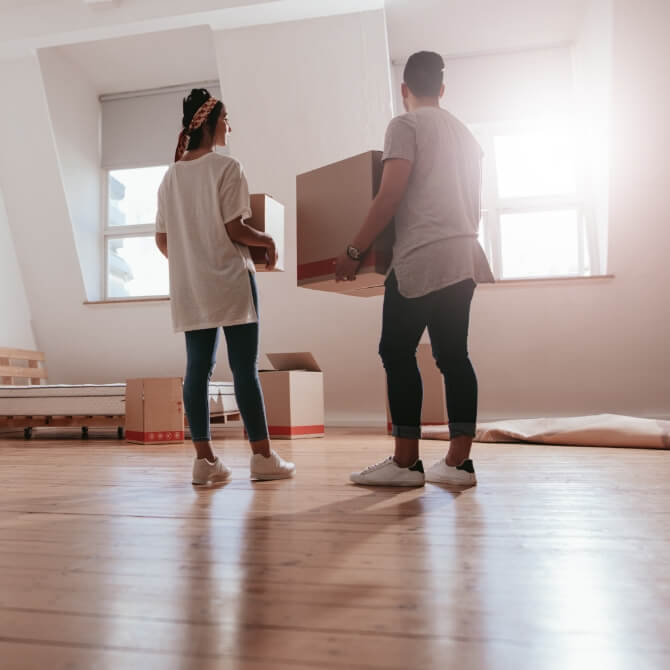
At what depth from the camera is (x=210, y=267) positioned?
1671mm

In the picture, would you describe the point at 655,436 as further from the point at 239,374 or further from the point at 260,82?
the point at 260,82

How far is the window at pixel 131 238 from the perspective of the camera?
4.73 m

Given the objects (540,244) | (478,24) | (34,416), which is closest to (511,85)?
(478,24)

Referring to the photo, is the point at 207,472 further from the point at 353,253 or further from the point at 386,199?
the point at 386,199

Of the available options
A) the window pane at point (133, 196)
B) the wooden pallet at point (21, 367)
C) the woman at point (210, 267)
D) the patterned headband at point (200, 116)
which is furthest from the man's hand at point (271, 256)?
the window pane at point (133, 196)

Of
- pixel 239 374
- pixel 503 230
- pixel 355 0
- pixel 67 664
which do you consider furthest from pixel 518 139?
pixel 67 664

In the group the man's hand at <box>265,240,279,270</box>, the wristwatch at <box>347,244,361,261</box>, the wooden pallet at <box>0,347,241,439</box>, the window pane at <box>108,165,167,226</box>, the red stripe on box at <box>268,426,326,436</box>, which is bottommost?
the red stripe on box at <box>268,426,326,436</box>

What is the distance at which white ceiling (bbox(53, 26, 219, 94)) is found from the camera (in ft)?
13.3

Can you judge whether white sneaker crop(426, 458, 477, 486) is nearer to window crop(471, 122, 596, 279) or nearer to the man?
the man

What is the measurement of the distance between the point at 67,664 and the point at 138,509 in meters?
0.83

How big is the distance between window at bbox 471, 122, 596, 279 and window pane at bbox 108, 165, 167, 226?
7.96 ft

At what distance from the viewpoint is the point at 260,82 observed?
3.73m

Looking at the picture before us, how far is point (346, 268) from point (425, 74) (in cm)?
54

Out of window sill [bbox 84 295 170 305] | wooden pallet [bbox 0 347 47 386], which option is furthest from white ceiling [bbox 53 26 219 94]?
wooden pallet [bbox 0 347 47 386]
